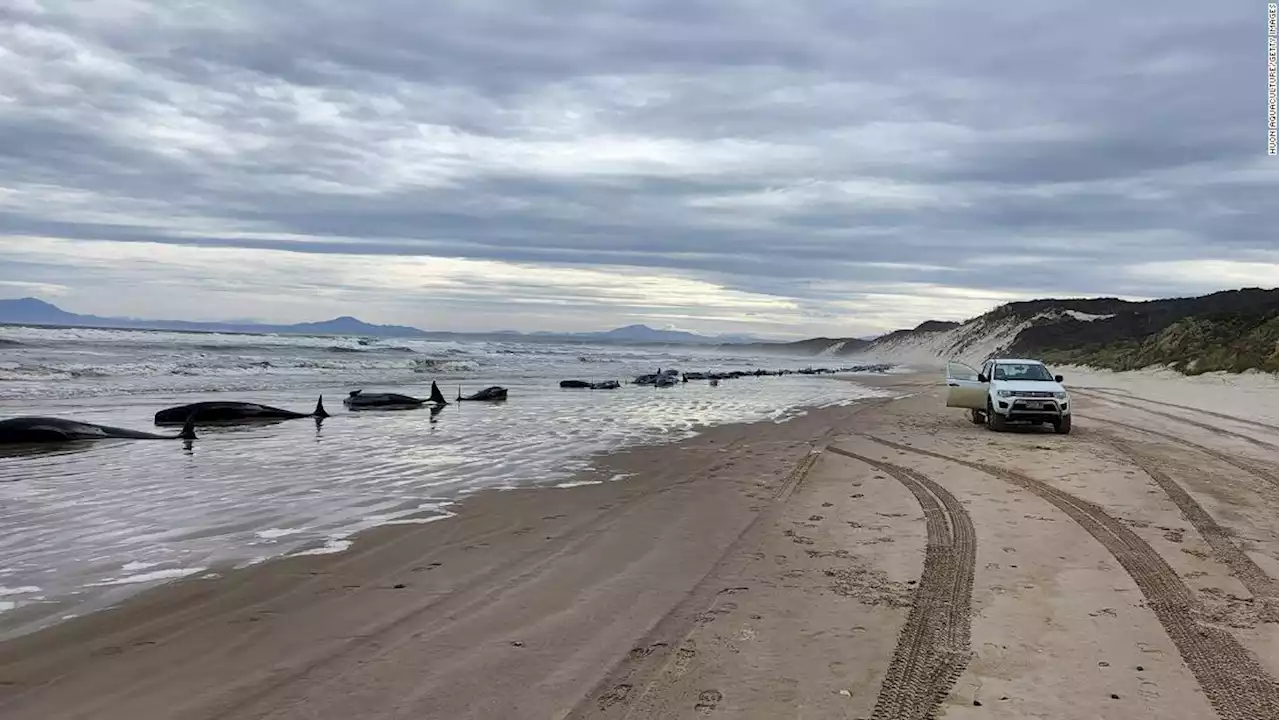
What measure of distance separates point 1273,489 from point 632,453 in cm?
867

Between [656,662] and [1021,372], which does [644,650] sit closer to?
[656,662]

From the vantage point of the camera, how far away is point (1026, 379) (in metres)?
17.8

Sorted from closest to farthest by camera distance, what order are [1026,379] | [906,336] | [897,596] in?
1. [897,596]
2. [1026,379]
3. [906,336]

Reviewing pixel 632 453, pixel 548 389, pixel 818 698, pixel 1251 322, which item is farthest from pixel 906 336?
pixel 818 698

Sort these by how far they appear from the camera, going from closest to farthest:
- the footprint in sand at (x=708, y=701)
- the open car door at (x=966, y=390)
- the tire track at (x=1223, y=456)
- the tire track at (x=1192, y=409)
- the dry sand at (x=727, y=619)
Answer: the footprint in sand at (x=708, y=701)
the dry sand at (x=727, y=619)
the tire track at (x=1223, y=456)
the tire track at (x=1192, y=409)
the open car door at (x=966, y=390)

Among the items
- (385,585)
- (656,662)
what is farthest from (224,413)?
(656,662)

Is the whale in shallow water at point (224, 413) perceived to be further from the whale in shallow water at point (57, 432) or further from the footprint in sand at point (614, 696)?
the footprint in sand at point (614, 696)

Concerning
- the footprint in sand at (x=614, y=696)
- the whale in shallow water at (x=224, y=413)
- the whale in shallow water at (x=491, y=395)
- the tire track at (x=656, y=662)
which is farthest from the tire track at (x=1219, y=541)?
the whale in shallow water at (x=491, y=395)

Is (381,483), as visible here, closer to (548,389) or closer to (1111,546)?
(1111,546)

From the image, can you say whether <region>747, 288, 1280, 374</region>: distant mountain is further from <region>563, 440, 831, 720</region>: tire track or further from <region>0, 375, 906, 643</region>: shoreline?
<region>563, 440, 831, 720</region>: tire track

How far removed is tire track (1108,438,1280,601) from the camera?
588 cm

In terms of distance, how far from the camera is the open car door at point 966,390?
18547mm

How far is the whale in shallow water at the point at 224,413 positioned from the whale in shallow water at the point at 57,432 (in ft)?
6.70

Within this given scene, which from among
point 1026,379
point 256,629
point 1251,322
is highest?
point 1251,322
